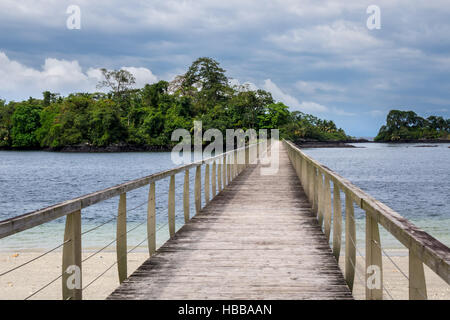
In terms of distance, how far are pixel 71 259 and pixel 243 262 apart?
6.72 feet

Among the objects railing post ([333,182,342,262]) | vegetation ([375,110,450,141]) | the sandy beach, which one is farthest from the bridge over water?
vegetation ([375,110,450,141])

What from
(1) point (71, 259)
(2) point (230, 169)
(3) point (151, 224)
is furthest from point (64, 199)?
(1) point (71, 259)

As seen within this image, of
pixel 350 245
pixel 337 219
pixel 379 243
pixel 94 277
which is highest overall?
pixel 379 243

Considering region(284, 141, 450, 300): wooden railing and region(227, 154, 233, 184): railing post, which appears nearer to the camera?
region(284, 141, 450, 300): wooden railing

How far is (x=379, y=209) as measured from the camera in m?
2.60

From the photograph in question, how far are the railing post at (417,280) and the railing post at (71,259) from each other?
6.59ft

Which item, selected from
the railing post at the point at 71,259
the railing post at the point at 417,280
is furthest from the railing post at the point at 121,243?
the railing post at the point at 417,280

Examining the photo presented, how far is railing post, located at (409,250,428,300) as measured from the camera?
191 cm

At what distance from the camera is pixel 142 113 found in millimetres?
90125

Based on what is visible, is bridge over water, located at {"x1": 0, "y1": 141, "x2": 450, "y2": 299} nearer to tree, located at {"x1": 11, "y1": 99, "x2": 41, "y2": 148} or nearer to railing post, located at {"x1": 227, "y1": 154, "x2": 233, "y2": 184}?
railing post, located at {"x1": 227, "y1": 154, "x2": 233, "y2": 184}

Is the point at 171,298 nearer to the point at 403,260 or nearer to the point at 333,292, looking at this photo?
the point at 333,292

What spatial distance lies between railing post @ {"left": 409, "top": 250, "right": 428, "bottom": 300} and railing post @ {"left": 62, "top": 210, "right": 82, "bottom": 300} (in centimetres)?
201

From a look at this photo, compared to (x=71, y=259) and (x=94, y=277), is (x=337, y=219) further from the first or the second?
(x=94, y=277)

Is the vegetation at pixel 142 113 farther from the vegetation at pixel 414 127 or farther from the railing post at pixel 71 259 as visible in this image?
the vegetation at pixel 414 127
